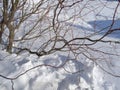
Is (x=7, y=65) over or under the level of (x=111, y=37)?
over

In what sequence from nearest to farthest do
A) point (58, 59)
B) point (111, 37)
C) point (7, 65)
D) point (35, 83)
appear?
point (35, 83)
point (7, 65)
point (58, 59)
point (111, 37)

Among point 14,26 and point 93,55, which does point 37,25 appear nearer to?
point 14,26

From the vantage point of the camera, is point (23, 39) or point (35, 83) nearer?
point (35, 83)

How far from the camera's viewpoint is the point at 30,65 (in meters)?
2.96

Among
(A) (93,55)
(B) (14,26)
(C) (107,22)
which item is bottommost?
(C) (107,22)

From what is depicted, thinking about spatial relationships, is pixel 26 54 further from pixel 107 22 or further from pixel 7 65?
pixel 107 22

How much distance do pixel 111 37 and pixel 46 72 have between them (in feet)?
6.50

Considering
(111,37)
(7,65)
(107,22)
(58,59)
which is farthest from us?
(107,22)

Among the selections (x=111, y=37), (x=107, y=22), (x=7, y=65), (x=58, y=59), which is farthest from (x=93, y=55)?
(x=107, y=22)

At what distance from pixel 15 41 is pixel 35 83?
93cm

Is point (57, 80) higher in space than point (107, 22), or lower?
higher

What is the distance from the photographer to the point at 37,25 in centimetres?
377

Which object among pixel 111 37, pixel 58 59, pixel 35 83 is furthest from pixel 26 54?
pixel 111 37

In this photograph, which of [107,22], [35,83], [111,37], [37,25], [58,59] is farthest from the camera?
[107,22]
